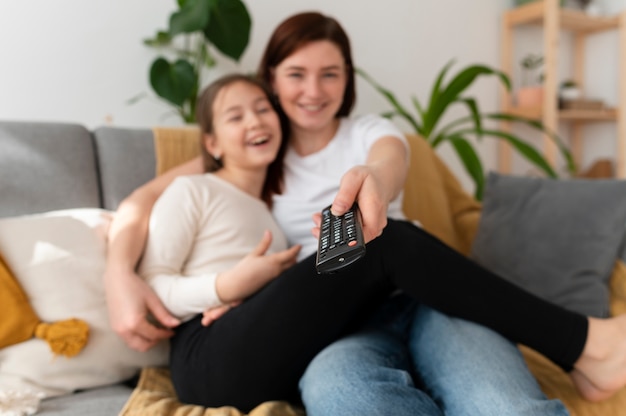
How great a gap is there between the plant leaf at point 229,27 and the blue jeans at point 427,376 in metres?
0.97

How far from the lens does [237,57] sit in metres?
1.53

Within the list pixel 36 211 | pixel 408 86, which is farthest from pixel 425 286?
pixel 408 86

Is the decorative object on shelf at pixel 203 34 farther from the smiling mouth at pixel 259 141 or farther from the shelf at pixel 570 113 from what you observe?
the shelf at pixel 570 113

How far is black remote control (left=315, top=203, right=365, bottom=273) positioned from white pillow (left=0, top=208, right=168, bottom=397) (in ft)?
1.74

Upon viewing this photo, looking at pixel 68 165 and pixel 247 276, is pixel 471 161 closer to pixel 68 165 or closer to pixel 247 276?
pixel 247 276

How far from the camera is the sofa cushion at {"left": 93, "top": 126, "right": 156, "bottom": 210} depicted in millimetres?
1146

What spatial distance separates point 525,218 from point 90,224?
977 millimetres

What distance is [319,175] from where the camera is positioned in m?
1.13

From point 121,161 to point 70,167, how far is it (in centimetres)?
11

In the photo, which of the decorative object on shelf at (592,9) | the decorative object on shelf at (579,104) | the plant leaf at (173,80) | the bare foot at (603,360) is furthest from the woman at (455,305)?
the decorative object on shelf at (592,9)

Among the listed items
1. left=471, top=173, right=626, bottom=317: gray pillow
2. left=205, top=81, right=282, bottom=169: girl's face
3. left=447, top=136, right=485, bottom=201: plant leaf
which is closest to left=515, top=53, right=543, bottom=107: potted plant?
left=447, top=136, right=485, bottom=201: plant leaf

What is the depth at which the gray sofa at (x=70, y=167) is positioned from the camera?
104 centimetres

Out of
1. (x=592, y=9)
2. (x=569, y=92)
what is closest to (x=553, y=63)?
(x=569, y=92)

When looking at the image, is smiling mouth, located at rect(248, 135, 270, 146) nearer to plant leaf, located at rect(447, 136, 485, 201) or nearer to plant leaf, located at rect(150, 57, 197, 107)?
plant leaf, located at rect(150, 57, 197, 107)
